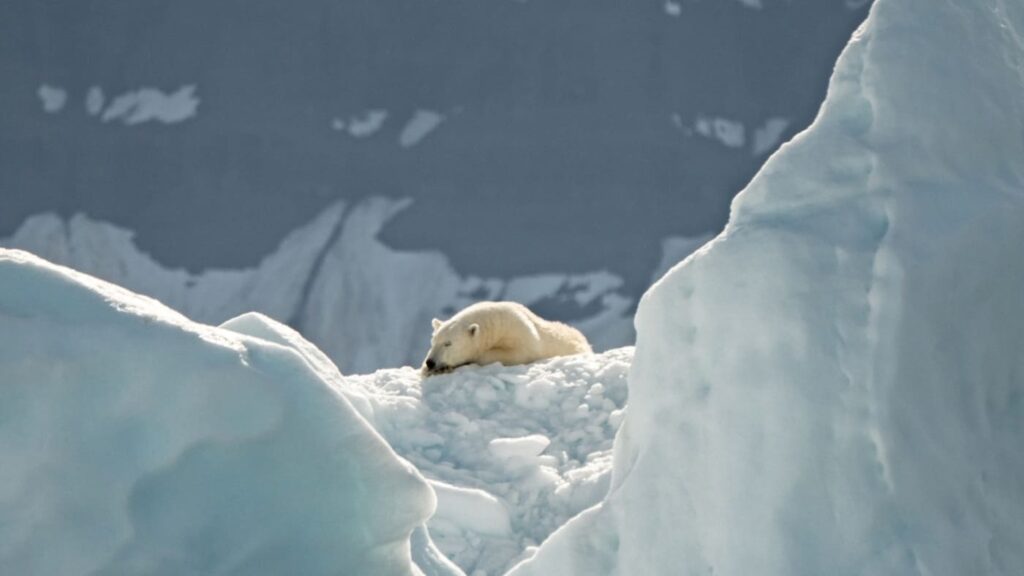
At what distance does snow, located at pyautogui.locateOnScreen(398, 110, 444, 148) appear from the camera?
21.7m

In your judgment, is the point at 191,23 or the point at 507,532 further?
the point at 191,23

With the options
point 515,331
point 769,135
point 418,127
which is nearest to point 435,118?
point 418,127

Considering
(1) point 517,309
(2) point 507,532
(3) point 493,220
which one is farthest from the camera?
(3) point 493,220

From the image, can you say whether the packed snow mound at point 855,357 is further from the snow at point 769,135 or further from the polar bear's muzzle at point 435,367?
the snow at point 769,135

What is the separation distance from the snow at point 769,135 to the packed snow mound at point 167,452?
1904 centimetres

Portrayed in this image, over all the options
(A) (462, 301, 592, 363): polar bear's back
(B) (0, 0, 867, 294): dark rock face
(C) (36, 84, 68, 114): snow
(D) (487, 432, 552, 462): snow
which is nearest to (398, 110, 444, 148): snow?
(B) (0, 0, 867, 294): dark rock face

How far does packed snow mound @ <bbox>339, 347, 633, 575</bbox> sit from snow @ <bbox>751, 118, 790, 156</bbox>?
47.7 ft

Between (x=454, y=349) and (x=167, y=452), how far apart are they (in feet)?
16.5

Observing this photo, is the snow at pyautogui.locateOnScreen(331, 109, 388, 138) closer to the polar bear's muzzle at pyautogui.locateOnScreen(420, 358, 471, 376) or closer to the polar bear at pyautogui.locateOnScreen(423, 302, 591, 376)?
the polar bear at pyautogui.locateOnScreen(423, 302, 591, 376)

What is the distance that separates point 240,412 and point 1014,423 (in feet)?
5.69

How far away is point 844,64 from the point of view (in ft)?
9.68

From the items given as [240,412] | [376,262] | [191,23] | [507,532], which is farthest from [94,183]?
[240,412]

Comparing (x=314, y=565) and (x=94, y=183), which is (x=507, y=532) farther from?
(x=94, y=183)

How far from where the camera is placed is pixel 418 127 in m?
21.9
